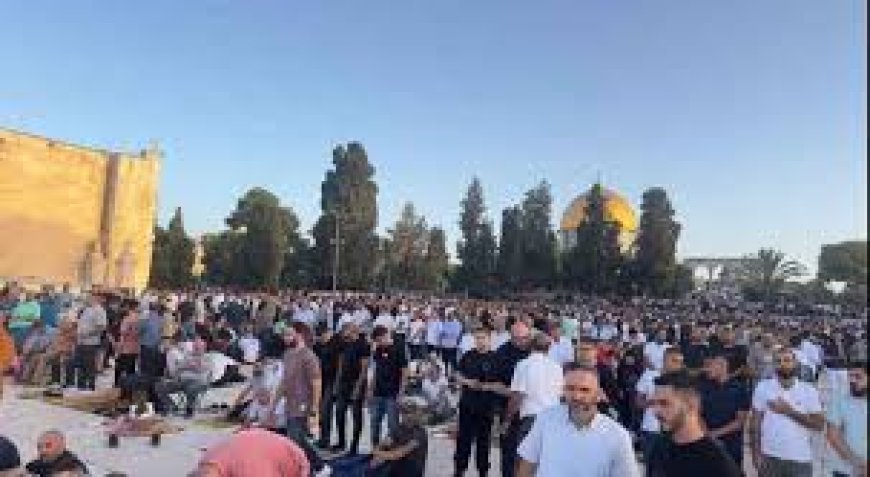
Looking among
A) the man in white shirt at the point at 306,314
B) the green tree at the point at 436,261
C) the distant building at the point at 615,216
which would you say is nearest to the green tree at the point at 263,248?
the green tree at the point at 436,261

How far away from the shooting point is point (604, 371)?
36.2 feet

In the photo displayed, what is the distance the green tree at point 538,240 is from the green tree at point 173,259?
21.8m

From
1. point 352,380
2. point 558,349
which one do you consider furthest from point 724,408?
point 352,380

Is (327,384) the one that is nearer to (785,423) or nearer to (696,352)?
(696,352)

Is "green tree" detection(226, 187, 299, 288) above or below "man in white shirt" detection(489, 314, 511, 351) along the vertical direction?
above

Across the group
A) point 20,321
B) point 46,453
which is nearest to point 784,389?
point 46,453

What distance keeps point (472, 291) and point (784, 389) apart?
59.8 metres

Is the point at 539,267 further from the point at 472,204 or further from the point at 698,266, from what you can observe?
the point at 698,266

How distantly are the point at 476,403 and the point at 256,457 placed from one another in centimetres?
452

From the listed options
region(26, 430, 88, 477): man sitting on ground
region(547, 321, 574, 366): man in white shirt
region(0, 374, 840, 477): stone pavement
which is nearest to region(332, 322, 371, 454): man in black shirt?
region(0, 374, 840, 477): stone pavement

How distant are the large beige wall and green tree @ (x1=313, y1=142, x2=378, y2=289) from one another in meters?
10.3

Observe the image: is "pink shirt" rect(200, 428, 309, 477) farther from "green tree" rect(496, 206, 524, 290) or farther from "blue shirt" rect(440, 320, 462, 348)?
"green tree" rect(496, 206, 524, 290)

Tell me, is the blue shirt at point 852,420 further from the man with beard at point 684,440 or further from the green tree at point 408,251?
the green tree at point 408,251

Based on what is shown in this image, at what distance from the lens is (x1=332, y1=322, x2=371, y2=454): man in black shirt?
37.9ft
